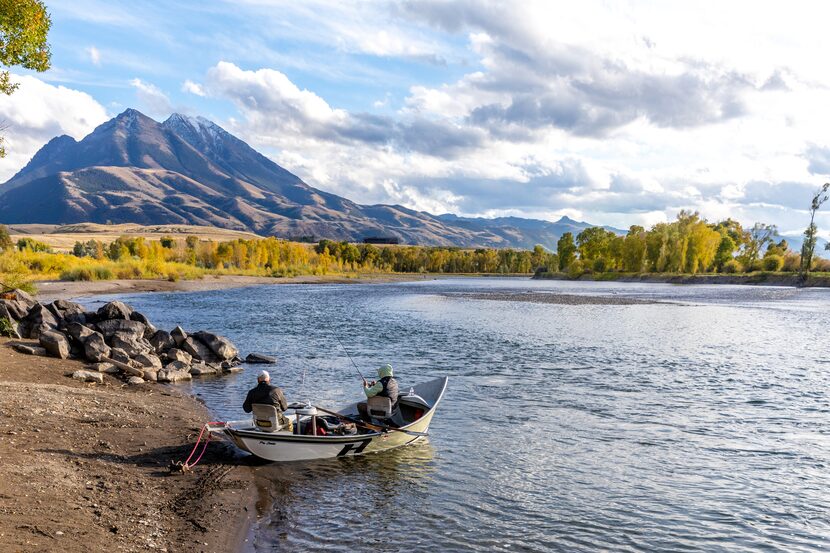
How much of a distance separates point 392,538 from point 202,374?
67.2 feet

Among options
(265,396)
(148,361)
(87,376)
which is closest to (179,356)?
(148,361)

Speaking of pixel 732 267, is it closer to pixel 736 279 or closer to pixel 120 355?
pixel 736 279

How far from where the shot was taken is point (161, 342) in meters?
33.6

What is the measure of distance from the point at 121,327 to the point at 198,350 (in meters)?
4.47

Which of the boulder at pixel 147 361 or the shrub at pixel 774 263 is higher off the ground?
the shrub at pixel 774 263

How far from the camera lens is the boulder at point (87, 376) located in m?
24.7

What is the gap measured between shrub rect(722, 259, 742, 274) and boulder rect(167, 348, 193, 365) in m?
160

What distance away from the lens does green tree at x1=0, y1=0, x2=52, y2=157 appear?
791 inches

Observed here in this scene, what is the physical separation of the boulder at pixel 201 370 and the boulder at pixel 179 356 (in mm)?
472

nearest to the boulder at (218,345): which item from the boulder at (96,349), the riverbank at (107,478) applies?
the boulder at (96,349)

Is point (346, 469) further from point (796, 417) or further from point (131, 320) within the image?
point (131, 320)

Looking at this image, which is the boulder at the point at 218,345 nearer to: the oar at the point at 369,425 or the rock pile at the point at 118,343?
the rock pile at the point at 118,343

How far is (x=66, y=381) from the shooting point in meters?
24.0

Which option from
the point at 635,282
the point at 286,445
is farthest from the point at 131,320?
the point at 635,282
